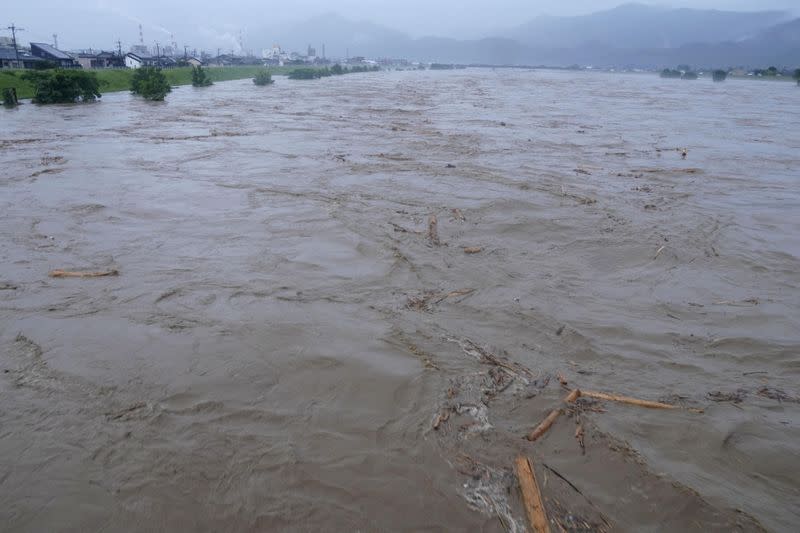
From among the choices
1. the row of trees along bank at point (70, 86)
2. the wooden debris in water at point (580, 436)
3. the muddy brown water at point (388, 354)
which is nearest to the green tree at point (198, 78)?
the row of trees along bank at point (70, 86)

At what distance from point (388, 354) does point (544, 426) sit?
172 centimetres

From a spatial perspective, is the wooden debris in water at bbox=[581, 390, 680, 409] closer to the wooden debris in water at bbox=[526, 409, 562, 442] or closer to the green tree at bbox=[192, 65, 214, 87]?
the wooden debris in water at bbox=[526, 409, 562, 442]

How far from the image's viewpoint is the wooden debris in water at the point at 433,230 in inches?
327

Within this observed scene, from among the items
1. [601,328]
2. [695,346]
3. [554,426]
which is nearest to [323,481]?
[554,426]

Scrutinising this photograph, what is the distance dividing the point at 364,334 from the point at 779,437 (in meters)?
3.79

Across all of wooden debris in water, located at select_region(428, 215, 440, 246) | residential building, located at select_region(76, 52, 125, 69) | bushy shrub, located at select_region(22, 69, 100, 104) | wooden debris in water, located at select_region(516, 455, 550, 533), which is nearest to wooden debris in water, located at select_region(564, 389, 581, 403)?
wooden debris in water, located at select_region(516, 455, 550, 533)

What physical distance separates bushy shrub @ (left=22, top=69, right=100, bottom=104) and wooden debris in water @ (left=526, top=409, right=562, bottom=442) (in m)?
39.7

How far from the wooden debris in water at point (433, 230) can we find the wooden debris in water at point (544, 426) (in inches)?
172

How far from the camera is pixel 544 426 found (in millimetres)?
3998

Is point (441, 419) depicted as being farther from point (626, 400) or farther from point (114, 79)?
point (114, 79)

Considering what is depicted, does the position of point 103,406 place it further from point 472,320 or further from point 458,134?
point 458,134

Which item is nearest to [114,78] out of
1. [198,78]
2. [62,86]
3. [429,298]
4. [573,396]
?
[198,78]

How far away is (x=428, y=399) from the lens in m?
4.38

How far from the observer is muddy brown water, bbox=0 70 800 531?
3.42m
